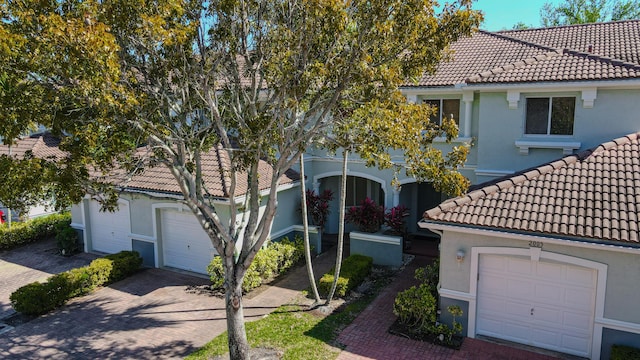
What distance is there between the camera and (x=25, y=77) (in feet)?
29.0

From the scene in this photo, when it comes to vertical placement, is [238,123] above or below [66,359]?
above

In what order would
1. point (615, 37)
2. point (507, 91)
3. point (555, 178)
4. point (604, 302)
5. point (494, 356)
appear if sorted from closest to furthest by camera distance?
point (604, 302), point (494, 356), point (555, 178), point (507, 91), point (615, 37)

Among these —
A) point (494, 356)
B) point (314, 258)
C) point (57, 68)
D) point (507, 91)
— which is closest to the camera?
point (57, 68)

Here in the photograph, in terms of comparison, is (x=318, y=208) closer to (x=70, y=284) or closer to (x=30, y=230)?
(x=70, y=284)

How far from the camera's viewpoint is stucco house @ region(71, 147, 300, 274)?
17250 mm

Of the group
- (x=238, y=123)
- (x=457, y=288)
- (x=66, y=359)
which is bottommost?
(x=66, y=359)

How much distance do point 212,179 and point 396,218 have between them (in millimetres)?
7245

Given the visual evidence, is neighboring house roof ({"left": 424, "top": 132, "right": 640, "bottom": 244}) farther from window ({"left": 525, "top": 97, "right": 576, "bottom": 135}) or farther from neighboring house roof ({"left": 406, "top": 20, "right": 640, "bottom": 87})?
neighboring house roof ({"left": 406, "top": 20, "right": 640, "bottom": 87})

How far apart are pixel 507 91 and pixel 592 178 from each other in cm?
464

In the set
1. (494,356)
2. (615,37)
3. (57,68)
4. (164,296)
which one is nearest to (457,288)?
(494,356)

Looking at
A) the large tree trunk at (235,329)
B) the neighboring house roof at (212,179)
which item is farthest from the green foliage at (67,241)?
the large tree trunk at (235,329)

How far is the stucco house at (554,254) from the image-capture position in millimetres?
10719

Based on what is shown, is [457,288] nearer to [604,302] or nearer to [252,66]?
[604,302]

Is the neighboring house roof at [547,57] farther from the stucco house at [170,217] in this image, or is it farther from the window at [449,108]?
the stucco house at [170,217]
